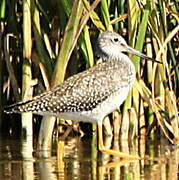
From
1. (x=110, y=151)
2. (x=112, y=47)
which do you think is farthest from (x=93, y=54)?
(x=110, y=151)

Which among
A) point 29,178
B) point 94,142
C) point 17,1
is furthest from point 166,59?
point 29,178

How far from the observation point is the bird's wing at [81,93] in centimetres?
900

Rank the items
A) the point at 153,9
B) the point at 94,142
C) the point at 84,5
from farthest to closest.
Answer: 1. the point at 94,142
2. the point at 153,9
3. the point at 84,5

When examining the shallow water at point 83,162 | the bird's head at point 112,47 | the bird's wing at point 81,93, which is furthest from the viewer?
the bird's head at point 112,47

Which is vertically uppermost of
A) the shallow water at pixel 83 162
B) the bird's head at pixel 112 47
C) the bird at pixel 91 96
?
the bird's head at pixel 112 47

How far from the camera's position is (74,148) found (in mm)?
9844

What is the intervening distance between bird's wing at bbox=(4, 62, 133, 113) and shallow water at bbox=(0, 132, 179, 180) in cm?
53

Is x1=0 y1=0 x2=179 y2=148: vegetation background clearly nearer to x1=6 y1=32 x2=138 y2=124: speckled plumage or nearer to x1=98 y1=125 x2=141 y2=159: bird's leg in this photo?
x1=6 y1=32 x2=138 y2=124: speckled plumage

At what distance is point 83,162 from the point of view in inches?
349

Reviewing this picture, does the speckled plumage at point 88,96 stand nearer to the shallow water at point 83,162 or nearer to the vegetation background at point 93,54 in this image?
the vegetation background at point 93,54

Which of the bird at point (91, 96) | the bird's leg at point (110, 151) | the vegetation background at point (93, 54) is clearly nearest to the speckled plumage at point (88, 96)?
the bird at point (91, 96)

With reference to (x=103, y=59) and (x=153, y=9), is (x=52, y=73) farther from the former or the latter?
(x=153, y=9)

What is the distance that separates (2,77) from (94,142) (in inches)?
55.9

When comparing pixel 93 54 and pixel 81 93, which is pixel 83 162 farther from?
pixel 93 54
